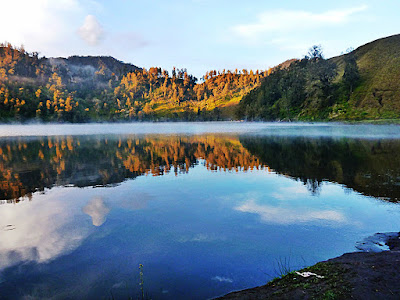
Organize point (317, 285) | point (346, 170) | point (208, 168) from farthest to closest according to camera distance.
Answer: point (208, 168)
point (346, 170)
point (317, 285)

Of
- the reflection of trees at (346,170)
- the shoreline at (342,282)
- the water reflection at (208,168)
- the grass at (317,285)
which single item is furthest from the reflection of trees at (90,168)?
the grass at (317,285)

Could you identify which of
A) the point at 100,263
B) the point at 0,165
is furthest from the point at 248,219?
the point at 0,165

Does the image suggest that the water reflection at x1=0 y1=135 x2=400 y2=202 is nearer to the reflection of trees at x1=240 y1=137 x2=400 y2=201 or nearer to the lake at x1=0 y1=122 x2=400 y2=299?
the reflection of trees at x1=240 y1=137 x2=400 y2=201

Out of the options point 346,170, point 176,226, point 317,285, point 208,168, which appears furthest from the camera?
point 208,168

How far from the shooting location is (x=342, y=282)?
26.3 feet

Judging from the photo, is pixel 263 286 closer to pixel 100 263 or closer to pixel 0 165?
pixel 100 263

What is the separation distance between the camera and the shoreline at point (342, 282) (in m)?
7.43

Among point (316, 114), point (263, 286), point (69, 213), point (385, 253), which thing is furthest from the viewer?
point (316, 114)

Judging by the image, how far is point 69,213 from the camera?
1681cm

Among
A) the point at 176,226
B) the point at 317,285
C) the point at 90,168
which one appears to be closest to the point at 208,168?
the point at 90,168

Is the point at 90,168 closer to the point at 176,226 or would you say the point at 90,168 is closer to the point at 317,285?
the point at 176,226

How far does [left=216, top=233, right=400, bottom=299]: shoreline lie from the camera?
24.4 feet

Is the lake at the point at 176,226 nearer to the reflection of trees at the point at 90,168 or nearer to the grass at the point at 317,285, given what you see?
the reflection of trees at the point at 90,168

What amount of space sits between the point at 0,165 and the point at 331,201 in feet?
123
